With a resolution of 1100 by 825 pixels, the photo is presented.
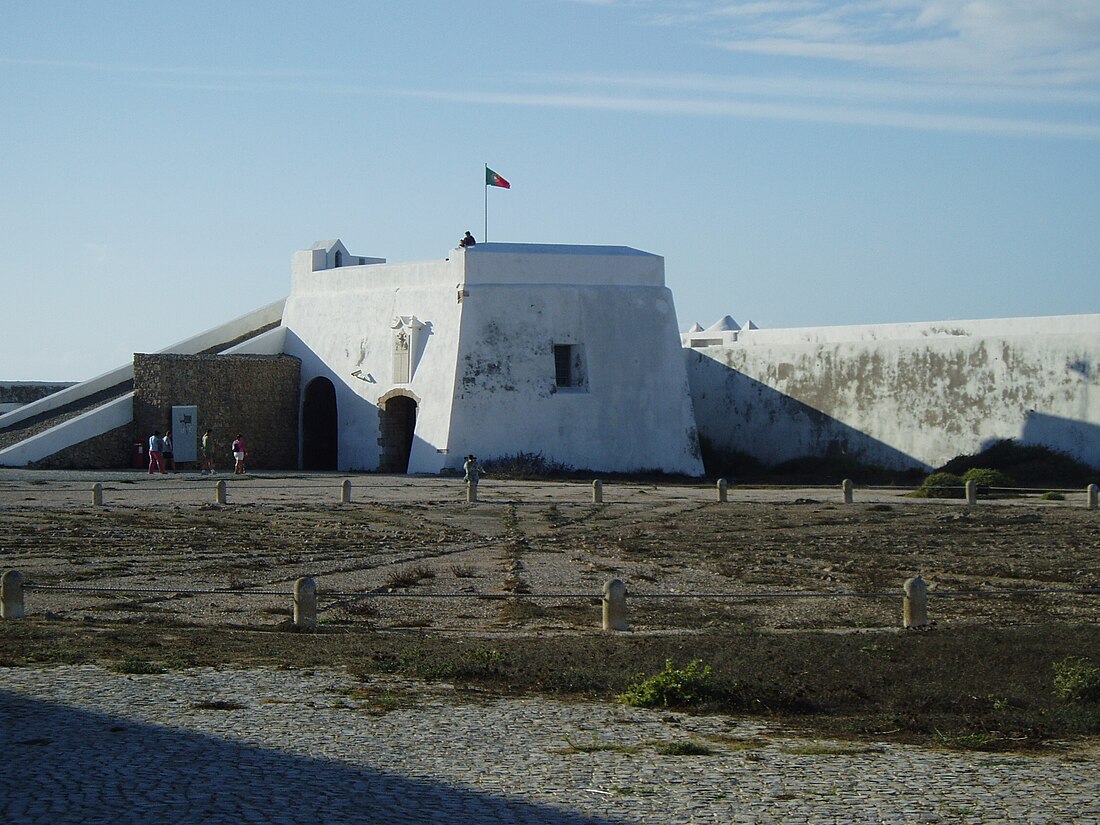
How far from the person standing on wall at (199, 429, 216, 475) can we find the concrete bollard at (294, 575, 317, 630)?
2116cm

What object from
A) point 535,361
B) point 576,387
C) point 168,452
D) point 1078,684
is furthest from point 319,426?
point 1078,684

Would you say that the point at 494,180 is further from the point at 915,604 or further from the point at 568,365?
the point at 915,604

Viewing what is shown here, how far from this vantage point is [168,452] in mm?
32625

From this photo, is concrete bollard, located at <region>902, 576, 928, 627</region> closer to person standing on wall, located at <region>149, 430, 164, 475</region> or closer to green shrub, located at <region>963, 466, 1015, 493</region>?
green shrub, located at <region>963, 466, 1015, 493</region>

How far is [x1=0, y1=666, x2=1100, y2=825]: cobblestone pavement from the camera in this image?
6070 millimetres

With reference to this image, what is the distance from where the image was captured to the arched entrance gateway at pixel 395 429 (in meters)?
33.4

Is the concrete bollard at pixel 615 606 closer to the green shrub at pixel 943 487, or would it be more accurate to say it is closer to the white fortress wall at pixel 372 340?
the green shrub at pixel 943 487

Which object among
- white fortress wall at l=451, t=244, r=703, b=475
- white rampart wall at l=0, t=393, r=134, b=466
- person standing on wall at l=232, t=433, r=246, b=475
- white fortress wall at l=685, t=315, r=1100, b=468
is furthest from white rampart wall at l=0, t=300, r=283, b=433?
white fortress wall at l=685, t=315, r=1100, b=468

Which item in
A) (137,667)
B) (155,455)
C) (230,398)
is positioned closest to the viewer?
(137,667)

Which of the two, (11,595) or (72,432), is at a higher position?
(72,432)

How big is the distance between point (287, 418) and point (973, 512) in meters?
19.4

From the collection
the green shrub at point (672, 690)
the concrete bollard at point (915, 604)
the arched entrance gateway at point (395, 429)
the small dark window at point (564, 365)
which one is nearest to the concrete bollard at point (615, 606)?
the green shrub at point (672, 690)

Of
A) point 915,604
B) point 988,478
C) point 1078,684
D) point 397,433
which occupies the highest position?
point 397,433

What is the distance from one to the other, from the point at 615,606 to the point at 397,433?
23584 mm
